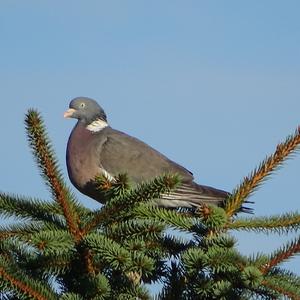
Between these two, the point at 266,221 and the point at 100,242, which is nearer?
the point at 100,242

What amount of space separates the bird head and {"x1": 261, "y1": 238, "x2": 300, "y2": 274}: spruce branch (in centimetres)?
599

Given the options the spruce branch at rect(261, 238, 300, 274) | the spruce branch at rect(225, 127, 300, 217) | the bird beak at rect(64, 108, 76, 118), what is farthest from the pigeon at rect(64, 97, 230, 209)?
the spruce branch at rect(261, 238, 300, 274)

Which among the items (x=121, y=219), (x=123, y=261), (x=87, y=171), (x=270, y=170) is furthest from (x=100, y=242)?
(x=87, y=171)

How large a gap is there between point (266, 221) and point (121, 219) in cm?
83

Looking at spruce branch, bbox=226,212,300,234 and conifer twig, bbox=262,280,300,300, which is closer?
conifer twig, bbox=262,280,300,300

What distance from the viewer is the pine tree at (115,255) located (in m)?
3.29

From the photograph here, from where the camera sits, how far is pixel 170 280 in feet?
12.1

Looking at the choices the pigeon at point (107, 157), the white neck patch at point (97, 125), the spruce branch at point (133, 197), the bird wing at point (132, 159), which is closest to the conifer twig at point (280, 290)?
the spruce branch at point (133, 197)

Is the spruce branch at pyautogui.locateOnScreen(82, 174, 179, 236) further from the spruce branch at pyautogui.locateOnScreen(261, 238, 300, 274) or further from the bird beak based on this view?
the bird beak

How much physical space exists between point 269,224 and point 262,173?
256 millimetres

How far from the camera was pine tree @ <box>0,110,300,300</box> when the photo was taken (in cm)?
329

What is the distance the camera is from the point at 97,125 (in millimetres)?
9367

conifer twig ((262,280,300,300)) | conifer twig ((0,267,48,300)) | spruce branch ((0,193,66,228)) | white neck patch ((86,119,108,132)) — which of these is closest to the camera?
conifer twig ((0,267,48,300))

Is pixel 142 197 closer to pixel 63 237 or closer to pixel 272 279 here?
pixel 63 237
